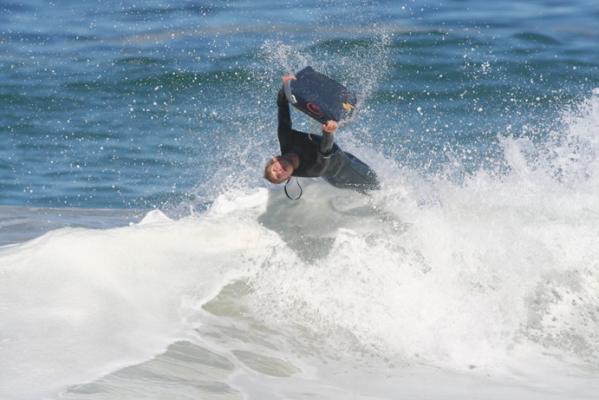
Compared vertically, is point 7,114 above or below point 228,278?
below

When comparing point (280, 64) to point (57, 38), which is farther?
point (57, 38)

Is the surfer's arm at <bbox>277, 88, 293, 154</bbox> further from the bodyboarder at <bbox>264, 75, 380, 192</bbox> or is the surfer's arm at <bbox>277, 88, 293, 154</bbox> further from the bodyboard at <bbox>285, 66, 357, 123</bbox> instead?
the bodyboard at <bbox>285, 66, 357, 123</bbox>

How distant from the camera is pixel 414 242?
694 cm

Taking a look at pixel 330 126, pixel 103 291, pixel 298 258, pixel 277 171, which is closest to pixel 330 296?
pixel 298 258

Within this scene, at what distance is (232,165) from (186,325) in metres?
3.70

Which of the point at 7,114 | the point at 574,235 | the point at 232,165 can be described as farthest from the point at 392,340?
the point at 7,114

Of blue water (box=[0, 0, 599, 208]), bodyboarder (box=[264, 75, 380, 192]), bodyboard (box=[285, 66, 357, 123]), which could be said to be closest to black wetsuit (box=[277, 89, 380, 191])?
bodyboarder (box=[264, 75, 380, 192])

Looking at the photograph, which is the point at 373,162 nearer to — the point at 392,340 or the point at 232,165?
the point at 392,340

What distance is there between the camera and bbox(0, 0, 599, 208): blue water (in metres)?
10.8

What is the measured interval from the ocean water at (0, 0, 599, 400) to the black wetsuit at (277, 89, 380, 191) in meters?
0.22

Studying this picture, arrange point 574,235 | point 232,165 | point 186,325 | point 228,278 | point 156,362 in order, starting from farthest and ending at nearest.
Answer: point 232,165 < point 574,235 < point 228,278 < point 186,325 < point 156,362

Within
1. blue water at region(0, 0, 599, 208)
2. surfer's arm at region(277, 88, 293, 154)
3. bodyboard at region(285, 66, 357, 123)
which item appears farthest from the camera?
blue water at region(0, 0, 599, 208)

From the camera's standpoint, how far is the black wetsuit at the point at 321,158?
6.76 m

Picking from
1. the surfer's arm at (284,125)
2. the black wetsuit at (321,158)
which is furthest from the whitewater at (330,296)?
the surfer's arm at (284,125)
